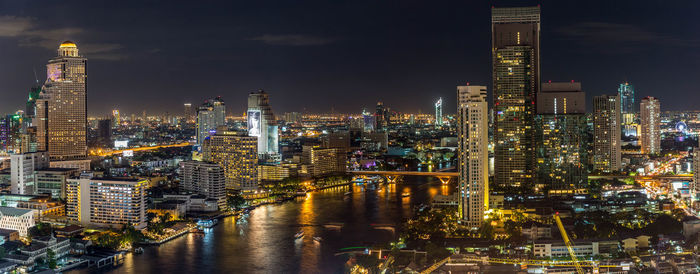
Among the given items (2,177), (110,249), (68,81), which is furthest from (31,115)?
(110,249)

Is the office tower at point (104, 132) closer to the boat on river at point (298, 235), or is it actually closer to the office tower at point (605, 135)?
the boat on river at point (298, 235)

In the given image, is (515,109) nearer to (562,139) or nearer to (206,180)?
(562,139)

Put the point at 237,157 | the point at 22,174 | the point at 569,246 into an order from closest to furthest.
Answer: the point at 569,246, the point at 22,174, the point at 237,157

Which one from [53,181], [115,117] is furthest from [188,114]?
[53,181]

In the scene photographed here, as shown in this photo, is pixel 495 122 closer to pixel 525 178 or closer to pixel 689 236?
pixel 525 178

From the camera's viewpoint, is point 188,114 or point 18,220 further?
point 188,114
